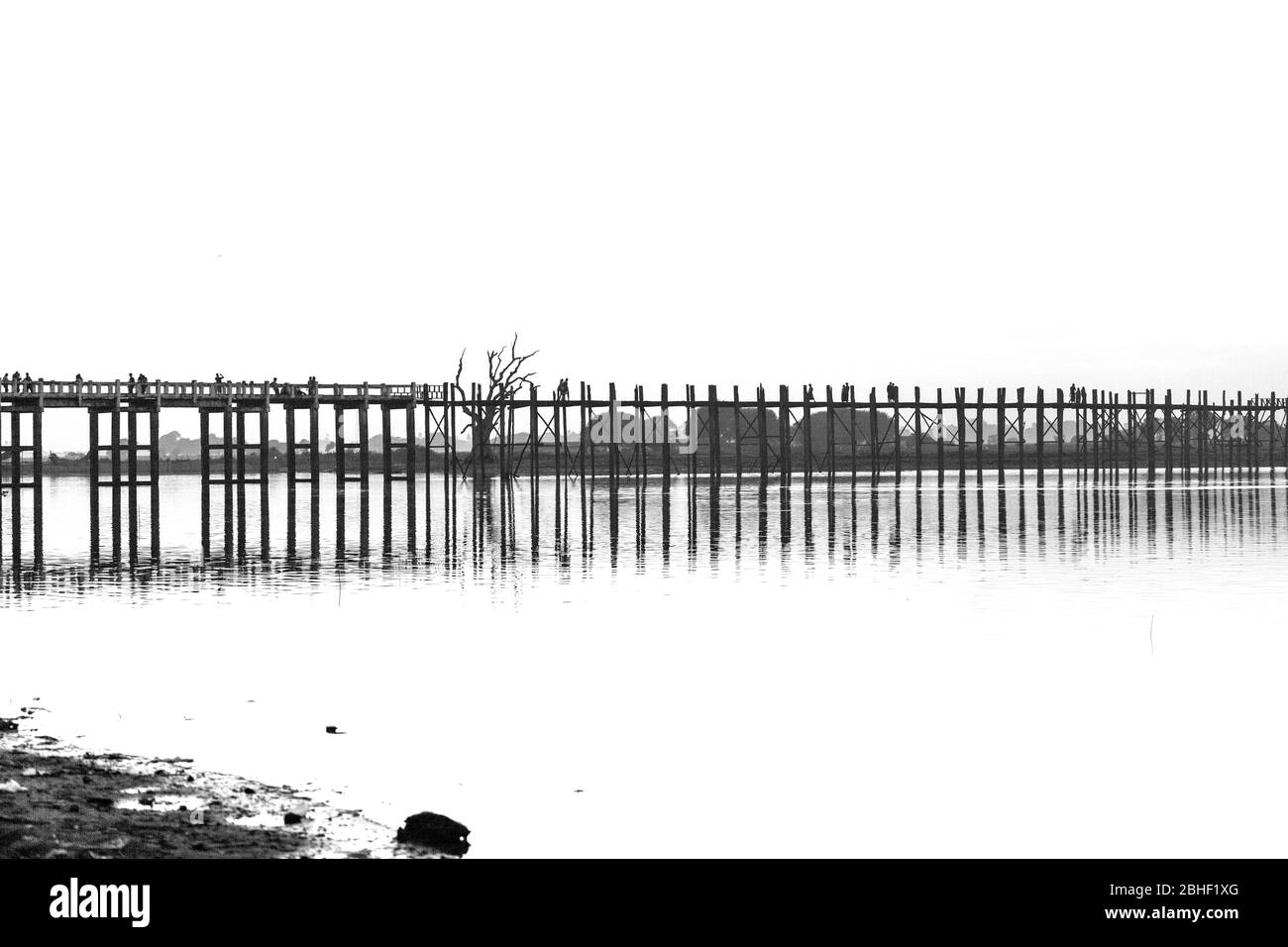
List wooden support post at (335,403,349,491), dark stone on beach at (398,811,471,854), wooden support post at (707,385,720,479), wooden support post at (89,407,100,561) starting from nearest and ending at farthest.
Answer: dark stone on beach at (398,811,471,854)
wooden support post at (89,407,100,561)
wooden support post at (335,403,349,491)
wooden support post at (707,385,720,479)

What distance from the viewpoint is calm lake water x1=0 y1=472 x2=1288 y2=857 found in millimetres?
8992

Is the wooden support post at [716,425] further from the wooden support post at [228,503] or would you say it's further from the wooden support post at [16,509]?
the wooden support post at [16,509]

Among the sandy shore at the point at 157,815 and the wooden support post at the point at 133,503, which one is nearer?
the sandy shore at the point at 157,815

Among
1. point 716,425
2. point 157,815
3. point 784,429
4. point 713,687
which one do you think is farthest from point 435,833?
point 784,429

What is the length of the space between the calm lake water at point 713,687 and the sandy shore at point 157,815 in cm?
43

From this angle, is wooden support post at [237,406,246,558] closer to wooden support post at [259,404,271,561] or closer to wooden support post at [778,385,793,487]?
wooden support post at [259,404,271,561]

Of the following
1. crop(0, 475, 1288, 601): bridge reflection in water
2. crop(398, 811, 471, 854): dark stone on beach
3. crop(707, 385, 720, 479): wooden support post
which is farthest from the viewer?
crop(707, 385, 720, 479): wooden support post

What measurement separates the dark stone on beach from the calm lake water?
7.1 inches

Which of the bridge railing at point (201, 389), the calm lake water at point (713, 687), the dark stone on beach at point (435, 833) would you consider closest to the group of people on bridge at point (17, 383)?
the bridge railing at point (201, 389)

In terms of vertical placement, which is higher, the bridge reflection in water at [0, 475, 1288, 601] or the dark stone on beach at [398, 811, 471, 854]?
the dark stone on beach at [398, 811, 471, 854]

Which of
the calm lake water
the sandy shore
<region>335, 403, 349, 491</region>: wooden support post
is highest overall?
<region>335, 403, 349, 491</region>: wooden support post

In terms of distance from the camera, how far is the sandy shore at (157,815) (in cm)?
764
